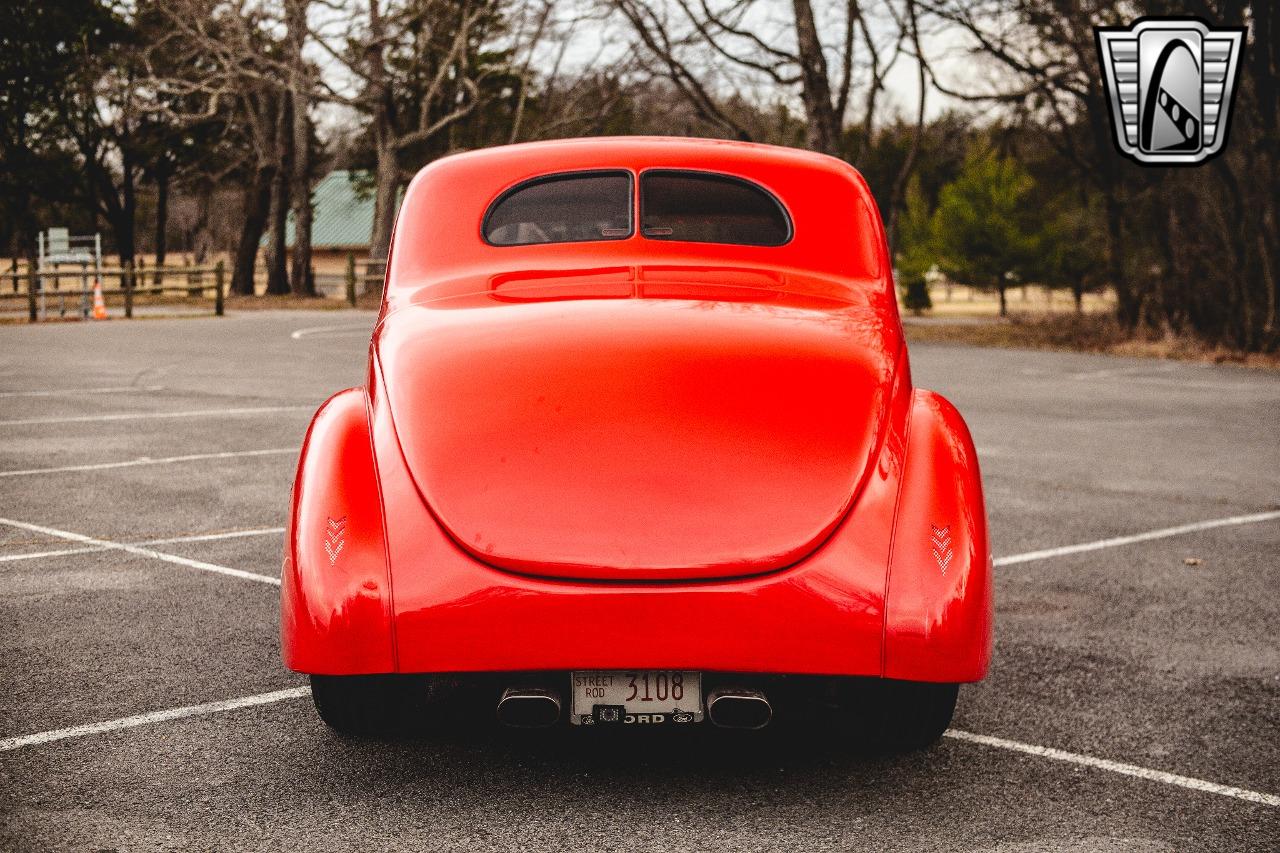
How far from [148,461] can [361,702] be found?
6074mm

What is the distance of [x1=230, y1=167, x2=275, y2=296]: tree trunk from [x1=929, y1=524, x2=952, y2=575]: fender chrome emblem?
41046 mm

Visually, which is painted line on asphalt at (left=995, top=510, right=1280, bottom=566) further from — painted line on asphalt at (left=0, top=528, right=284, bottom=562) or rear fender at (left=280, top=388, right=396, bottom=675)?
rear fender at (left=280, top=388, right=396, bottom=675)

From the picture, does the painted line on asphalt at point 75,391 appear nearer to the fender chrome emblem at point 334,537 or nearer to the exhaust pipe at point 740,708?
the fender chrome emblem at point 334,537

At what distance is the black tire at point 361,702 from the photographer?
3.72 m

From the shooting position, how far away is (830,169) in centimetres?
488

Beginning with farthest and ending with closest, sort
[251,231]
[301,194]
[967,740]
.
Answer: [251,231], [301,194], [967,740]

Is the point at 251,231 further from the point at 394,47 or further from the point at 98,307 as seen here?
the point at 98,307

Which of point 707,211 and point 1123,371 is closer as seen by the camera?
point 707,211

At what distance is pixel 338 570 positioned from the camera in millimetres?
3455

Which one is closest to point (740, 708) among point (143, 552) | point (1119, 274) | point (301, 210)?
point (143, 552)

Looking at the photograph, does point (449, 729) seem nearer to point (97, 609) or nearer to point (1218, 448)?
point (97, 609)

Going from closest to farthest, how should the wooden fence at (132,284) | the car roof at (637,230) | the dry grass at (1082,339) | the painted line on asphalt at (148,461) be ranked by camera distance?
the car roof at (637,230)
the painted line on asphalt at (148,461)
the dry grass at (1082,339)
the wooden fence at (132,284)

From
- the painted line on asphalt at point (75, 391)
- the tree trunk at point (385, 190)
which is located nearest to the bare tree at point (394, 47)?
the tree trunk at point (385, 190)

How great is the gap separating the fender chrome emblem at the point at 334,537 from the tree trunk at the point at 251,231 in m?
40.6
